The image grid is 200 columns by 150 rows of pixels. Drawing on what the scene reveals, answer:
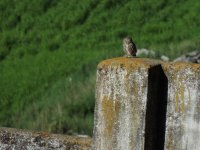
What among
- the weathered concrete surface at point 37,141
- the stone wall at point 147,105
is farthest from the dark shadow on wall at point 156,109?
the weathered concrete surface at point 37,141

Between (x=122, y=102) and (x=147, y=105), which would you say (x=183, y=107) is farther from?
(x=122, y=102)

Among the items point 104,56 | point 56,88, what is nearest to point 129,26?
point 104,56

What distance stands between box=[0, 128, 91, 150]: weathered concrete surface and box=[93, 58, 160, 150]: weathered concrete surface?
642mm

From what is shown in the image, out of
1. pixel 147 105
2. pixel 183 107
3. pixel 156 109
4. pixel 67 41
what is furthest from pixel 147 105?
pixel 67 41

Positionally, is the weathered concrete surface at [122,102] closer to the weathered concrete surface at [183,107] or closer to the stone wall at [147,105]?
the stone wall at [147,105]

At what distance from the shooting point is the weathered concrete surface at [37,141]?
6.47 meters

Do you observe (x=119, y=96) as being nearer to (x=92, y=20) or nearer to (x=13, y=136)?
(x=13, y=136)

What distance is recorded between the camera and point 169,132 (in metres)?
5.57

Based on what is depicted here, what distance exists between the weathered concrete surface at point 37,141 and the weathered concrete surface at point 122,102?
642 mm

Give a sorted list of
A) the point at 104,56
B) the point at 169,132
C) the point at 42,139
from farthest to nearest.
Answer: the point at 104,56 → the point at 42,139 → the point at 169,132

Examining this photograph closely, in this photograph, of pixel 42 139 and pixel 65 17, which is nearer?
pixel 42 139

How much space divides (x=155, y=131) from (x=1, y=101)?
16.8m

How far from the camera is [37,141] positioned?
6684 millimetres

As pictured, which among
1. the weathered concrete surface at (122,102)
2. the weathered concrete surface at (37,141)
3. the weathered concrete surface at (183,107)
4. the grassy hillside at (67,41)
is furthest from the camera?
the grassy hillside at (67,41)
